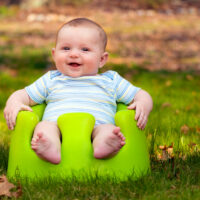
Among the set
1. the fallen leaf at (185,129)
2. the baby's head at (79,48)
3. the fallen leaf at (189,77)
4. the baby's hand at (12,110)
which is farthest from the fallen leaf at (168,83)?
the baby's hand at (12,110)

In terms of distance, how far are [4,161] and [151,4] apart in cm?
1759

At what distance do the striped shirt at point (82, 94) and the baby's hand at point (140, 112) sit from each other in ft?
0.66

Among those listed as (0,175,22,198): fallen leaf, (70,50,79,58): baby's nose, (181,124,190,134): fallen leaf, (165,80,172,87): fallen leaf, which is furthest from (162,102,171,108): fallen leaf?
(0,175,22,198): fallen leaf

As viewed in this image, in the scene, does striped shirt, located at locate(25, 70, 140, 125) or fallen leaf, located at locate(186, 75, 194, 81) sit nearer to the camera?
striped shirt, located at locate(25, 70, 140, 125)

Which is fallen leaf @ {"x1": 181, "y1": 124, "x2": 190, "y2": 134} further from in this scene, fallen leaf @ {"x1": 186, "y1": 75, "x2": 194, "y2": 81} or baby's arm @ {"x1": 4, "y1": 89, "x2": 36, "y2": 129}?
fallen leaf @ {"x1": 186, "y1": 75, "x2": 194, "y2": 81}

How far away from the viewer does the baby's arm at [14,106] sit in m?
2.49

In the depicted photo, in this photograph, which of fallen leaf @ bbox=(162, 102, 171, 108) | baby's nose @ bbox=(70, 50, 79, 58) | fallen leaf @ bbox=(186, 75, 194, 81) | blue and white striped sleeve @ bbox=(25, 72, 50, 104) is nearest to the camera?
baby's nose @ bbox=(70, 50, 79, 58)

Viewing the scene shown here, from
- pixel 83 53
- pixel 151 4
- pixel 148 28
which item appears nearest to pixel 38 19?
pixel 148 28

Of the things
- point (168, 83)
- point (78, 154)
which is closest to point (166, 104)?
point (168, 83)

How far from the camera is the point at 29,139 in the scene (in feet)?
8.01

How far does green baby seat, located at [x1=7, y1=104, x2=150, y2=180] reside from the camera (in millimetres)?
2332

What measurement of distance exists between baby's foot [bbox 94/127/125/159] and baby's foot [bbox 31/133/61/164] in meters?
0.23

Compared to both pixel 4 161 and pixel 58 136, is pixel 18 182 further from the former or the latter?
pixel 4 161

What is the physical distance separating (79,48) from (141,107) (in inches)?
22.7
